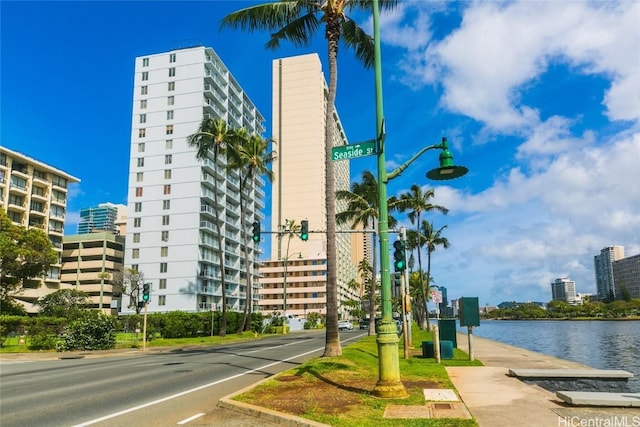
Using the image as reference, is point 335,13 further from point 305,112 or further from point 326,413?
point 305,112

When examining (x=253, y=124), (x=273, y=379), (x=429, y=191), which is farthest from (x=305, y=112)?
(x=273, y=379)

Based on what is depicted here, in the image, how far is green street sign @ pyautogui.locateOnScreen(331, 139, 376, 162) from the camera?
10781mm

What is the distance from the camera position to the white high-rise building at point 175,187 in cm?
7719

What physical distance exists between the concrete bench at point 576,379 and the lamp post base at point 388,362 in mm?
6226

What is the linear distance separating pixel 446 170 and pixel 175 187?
246 ft

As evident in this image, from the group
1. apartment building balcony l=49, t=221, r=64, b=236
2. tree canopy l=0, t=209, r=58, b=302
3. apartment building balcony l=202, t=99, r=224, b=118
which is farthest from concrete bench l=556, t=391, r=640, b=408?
apartment building balcony l=49, t=221, r=64, b=236

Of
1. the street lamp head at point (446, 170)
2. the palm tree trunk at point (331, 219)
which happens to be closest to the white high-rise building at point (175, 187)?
the palm tree trunk at point (331, 219)

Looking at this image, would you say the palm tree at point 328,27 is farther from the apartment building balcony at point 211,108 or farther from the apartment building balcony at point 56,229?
the apartment building balcony at point 56,229

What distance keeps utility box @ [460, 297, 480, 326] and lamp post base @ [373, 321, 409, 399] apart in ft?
32.1

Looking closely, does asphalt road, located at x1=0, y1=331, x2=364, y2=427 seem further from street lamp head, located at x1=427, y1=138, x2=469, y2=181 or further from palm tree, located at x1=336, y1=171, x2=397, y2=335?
palm tree, located at x1=336, y1=171, x2=397, y2=335

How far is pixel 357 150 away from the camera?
1089cm

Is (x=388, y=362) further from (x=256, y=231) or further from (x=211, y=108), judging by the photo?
(x=211, y=108)

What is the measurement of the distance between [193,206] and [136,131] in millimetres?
17434

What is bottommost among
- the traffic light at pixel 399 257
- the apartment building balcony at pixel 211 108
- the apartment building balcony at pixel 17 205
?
the traffic light at pixel 399 257
